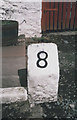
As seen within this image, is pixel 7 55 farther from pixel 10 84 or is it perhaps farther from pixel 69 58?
pixel 69 58

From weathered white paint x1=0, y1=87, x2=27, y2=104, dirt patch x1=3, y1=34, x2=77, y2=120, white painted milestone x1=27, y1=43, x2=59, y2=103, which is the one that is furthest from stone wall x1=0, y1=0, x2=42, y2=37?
weathered white paint x1=0, y1=87, x2=27, y2=104

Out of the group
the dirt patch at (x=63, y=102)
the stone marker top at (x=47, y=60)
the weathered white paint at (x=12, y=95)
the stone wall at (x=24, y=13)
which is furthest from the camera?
the stone wall at (x=24, y=13)

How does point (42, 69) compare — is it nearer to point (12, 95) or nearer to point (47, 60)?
point (47, 60)

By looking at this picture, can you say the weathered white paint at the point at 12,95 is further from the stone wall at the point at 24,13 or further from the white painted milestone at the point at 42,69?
the stone wall at the point at 24,13

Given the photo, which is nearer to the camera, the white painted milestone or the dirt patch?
the white painted milestone

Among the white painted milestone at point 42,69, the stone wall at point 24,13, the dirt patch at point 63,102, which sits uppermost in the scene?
the stone wall at point 24,13

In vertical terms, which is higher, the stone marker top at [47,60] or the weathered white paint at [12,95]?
the stone marker top at [47,60]

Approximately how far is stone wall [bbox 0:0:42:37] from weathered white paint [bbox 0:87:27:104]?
2.43 meters

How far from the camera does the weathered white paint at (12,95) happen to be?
437cm

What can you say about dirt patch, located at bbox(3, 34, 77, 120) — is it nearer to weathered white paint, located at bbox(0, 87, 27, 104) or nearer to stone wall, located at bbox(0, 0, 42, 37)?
weathered white paint, located at bbox(0, 87, 27, 104)

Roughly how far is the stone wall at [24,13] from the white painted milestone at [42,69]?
219 centimetres

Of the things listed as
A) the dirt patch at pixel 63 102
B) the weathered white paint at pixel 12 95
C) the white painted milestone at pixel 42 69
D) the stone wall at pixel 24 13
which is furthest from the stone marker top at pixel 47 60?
the stone wall at pixel 24 13

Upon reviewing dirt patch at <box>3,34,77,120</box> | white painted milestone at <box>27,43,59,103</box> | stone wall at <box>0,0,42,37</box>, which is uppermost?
stone wall at <box>0,0,42,37</box>

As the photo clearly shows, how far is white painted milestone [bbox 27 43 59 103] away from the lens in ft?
13.4
